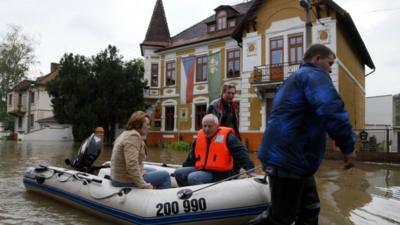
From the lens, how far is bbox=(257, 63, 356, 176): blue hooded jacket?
11.3 ft

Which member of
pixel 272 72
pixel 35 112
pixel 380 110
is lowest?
pixel 35 112

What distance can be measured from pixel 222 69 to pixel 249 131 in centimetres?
495

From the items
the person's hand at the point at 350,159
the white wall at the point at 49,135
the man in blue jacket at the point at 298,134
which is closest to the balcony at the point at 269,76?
the man in blue jacket at the point at 298,134

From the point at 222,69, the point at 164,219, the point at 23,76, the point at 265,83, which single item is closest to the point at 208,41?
the point at 222,69

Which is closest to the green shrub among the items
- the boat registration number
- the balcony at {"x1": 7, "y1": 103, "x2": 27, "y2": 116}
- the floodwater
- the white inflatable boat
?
the floodwater

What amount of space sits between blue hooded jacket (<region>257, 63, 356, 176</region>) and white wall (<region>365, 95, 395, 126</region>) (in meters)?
35.0

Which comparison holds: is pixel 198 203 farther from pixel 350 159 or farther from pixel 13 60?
pixel 13 60

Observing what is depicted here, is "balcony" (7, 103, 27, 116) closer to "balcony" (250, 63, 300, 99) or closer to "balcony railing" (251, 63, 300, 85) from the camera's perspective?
"balcony" (250, 63, 300, 99)

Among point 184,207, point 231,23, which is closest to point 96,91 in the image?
point 231,23

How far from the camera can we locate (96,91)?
28672 mm

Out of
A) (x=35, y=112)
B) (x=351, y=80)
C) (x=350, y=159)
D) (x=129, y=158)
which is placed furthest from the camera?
(x=35, y=112)

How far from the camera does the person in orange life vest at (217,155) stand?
560cm

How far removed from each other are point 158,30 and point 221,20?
598 cm

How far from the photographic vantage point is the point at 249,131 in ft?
80.0
